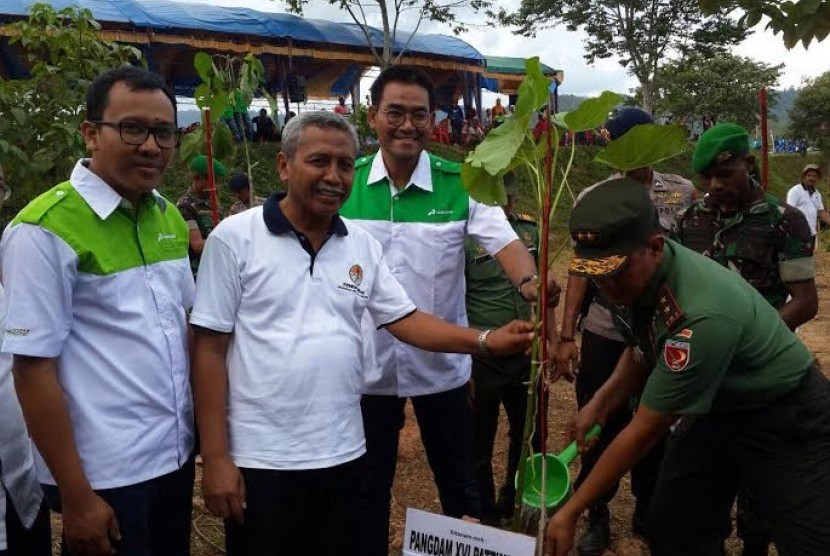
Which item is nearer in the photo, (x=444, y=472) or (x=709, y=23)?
(x=444, y=472)

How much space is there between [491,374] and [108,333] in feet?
6.91

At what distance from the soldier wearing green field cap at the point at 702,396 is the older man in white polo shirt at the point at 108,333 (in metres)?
1.03

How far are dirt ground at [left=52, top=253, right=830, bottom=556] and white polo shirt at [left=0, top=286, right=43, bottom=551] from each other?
4.78ft

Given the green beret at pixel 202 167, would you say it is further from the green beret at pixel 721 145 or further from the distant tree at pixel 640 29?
the distant tree at pixel 640 29

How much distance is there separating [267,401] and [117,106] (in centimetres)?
81

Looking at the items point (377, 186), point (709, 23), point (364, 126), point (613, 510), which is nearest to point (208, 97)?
point (377, 186)

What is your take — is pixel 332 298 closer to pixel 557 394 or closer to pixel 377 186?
pixel 377 186

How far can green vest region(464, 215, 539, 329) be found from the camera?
3.63 m

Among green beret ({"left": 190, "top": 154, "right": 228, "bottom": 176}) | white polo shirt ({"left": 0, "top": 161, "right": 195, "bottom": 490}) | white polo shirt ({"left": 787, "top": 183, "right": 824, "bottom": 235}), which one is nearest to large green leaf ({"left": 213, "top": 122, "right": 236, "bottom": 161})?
green beret ({"left": 190, "top": 154, "right": 228, "bottom": 176})

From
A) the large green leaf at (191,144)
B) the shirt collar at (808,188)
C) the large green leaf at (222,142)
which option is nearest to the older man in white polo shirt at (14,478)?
the large green leaf at (191,144)

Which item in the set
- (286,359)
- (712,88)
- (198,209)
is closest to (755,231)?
(286,359)

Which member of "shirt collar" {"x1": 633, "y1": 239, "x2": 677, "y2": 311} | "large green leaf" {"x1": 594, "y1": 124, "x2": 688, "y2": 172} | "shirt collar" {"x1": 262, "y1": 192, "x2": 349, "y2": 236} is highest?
"large green leaf" {"x1": 594, "y1": 124, "x2": 688, "y2": 172}

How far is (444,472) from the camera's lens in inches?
108

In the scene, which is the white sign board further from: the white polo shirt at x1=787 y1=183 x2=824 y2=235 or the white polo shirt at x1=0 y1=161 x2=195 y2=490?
the white polo shirt at x1=787 y1=183 x2=824 y2=235
